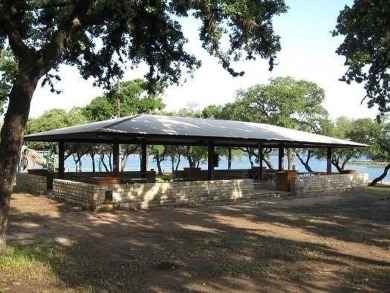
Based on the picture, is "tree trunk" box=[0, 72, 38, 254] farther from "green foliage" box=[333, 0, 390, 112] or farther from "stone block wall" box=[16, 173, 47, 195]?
"stone block wall" box=[16, 173, 47, 195]

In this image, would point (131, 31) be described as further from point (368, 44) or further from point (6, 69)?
point (6, 69)

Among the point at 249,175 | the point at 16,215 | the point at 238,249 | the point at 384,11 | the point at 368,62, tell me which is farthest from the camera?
the point at 249,175

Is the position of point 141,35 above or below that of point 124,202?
above

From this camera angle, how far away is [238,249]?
907 centimetres

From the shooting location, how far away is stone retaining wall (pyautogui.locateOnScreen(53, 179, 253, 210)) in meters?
14.7

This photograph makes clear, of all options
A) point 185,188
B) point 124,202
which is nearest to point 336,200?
point 185,188

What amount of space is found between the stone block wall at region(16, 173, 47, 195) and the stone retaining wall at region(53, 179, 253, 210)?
8.27 ft

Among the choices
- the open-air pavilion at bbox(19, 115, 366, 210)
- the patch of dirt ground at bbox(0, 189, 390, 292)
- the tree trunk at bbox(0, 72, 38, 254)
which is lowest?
the patch of dirt ground at bbox(0, 189, 390, 292)

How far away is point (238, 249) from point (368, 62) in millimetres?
8448

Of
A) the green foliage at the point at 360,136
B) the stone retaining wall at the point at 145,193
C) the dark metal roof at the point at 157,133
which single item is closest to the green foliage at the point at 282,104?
the green foliage at the point at 360,136

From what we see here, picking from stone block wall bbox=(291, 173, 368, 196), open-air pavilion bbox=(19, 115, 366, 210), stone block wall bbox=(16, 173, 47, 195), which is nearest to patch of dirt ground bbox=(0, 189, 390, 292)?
open-air pavilion bbox=(19, 115, 366, 210)

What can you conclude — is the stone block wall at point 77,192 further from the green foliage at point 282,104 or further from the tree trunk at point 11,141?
the green foliage at point 282,104

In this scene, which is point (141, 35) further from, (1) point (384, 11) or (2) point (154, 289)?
(2) point (154, 289)

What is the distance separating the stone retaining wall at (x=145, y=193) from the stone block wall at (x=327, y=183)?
3559 mm
